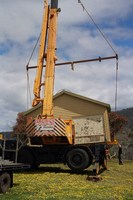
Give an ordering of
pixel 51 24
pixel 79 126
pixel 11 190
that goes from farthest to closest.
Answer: pixel 79 126 < pixel 51 24 < pixel 11 190

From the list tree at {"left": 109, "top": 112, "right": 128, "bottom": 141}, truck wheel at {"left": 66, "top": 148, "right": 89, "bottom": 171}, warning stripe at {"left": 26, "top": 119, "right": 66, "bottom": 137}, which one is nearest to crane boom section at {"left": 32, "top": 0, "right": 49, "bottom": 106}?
warning stripe at {"left": 26, "top": 119, "right": 66, "bottom": 137}

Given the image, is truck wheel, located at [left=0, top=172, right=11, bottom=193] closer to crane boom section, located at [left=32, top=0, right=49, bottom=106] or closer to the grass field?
the grass field

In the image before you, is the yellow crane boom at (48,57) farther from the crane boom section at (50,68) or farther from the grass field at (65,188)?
Result: the grass field at (65,188)

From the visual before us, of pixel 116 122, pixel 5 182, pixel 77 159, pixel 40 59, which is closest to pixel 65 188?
pixel 5 182

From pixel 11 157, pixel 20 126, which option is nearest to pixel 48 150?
pixel 11 157

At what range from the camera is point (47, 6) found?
2172 centimetres

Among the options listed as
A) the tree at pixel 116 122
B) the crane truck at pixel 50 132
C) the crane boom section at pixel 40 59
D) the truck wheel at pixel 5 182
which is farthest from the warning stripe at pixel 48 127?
the tree at pixel 116 122

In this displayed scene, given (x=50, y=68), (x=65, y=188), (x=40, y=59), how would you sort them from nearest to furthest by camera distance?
(x=65, y=188)
(x=50, y=68)
(x=40, y=59)

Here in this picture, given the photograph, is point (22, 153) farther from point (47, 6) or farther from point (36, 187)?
point (47, 6)

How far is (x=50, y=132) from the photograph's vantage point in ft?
65.4

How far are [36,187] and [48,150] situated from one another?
5913mm

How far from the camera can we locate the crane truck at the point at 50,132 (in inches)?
787

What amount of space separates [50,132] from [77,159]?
1995 mm

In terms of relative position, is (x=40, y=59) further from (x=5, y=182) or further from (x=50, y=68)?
(x=5, y=182)
